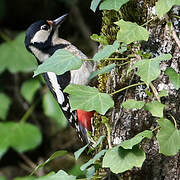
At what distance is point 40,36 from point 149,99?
54.7 inches

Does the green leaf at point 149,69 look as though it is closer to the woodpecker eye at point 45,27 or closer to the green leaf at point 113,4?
the green leaf at point 113,4

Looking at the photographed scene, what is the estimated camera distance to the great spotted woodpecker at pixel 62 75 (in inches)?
102

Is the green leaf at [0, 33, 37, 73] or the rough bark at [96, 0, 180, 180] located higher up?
the rough bark at [96, 0, 180, 180]

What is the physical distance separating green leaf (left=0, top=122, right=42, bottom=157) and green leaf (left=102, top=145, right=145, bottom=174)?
227cm

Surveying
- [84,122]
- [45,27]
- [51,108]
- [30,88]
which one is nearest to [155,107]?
[84,122]

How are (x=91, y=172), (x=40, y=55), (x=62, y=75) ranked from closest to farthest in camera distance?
(x=91, y=172) → (x=62, y=75) → (x=40, y=55)

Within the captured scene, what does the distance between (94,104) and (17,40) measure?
2.39 metres

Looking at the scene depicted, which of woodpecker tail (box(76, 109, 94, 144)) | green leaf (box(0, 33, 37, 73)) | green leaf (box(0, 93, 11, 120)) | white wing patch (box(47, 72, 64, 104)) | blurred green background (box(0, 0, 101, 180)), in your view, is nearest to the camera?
woodpecker tail (box(76, 109, 94, 144))

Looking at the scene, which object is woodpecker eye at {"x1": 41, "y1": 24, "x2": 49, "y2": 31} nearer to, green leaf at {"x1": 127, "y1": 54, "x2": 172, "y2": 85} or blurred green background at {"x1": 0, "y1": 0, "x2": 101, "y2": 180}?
blurred green background at {"x1": 0, "y1": 0, "x2": 101, "y2": 180}

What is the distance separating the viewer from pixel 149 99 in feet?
5.37

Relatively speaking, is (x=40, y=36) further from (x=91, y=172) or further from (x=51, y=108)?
(x=91, y=172)

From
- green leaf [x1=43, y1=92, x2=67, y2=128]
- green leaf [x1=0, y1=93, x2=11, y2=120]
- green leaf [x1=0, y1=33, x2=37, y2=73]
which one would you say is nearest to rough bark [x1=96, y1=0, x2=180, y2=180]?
green leaf [x1=43, y1=92, x2=67, y2=128]

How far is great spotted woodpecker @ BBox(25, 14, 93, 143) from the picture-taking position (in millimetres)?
2598

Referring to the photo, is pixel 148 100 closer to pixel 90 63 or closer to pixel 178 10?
pixel 178 10
